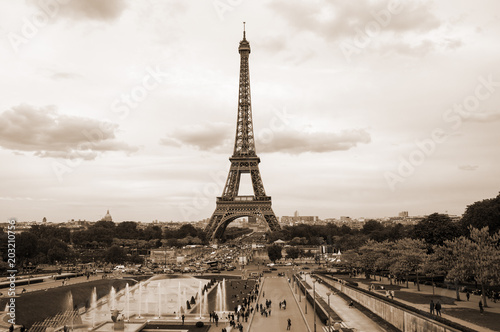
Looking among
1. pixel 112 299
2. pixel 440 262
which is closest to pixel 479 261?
pixel 440 262

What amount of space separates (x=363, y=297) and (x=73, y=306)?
109ft

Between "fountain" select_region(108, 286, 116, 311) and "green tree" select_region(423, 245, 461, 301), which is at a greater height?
"green tree" select_region(423, 245, 461, 301)

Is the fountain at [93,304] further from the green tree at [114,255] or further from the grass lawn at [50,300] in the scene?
the green tree at [114,255]

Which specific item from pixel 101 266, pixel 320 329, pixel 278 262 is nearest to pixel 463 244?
pixel 320 329

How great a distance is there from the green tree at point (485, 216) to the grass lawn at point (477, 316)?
2629cm

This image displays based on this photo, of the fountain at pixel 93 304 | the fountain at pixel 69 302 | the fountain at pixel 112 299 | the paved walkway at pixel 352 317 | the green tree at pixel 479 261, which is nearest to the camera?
the paved walkway at pixel 352 317

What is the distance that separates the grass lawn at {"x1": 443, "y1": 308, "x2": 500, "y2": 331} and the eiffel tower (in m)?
83.0

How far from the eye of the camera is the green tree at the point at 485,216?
199ft

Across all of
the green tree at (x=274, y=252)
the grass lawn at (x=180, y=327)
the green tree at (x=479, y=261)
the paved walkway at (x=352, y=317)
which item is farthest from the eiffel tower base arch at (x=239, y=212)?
the green tree at (x=479, y=261)

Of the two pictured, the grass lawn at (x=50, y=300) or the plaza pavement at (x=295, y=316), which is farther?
the grass lawn at (x=50, y=300)

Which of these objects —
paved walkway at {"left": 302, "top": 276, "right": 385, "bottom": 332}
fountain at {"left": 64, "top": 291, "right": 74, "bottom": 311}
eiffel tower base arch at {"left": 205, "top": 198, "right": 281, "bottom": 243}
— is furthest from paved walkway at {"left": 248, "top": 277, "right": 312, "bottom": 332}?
eiffel tower base arch at {"left": 205, "top": 198, "right": 281, "bottom": 243}

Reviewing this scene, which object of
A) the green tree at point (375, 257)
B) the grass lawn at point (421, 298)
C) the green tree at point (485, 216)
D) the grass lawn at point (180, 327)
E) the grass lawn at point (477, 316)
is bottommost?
the grass lawn at point (180, 327)

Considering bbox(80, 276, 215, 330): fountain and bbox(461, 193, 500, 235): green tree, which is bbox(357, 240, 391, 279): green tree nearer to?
bbox(461, 193, 500, 235): green tree

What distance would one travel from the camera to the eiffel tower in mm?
116438
